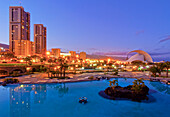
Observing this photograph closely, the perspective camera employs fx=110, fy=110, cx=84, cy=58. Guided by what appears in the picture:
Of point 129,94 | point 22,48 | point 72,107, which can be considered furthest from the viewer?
point 22,48

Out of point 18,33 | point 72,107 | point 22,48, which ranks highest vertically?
point 18,33

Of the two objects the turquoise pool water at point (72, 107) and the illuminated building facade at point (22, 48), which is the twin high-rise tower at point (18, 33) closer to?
the illuminated building facade at point (22, 48)

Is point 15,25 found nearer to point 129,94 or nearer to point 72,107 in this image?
point 72,107

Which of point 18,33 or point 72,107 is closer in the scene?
point 72,107

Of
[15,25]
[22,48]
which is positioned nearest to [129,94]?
[22,48]

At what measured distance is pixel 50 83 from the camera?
2197 cm

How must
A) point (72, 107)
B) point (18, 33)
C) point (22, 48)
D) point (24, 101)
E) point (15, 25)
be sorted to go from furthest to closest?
point (15, 25) → point (18, 33) → point (22, 48) → point (24, 101) → point (72, 107)

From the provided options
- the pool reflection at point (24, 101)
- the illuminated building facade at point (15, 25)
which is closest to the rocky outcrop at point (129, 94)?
the pool reflection at point (24, 101)

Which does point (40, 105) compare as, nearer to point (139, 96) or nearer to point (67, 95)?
point (67, 95)

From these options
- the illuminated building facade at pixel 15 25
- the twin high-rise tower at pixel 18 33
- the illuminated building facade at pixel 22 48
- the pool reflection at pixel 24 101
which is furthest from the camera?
the illuminated building facade at pixel 15 25

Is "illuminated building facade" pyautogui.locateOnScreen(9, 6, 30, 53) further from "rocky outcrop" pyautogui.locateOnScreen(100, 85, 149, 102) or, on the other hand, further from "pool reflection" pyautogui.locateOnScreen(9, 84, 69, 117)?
"rocky outcrop" pyautogui.locateOnScreen(100, 85, 149, 102)

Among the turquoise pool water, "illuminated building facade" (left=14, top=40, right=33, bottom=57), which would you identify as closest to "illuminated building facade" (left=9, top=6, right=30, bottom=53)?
"illuminated building facade" (left=14, top=40, right=33, bottom=57)

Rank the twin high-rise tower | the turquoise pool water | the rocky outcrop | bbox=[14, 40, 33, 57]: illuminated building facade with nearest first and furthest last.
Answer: the turquoise pool water < the rocky outcrop < bbox=[14, 40, 33, 57]: illuminated building facade < the twin high-rise tower

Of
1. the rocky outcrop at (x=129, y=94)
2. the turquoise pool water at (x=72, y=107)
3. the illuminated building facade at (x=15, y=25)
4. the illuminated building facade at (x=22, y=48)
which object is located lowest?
the turquoise pool water at (x=72, y=107)
